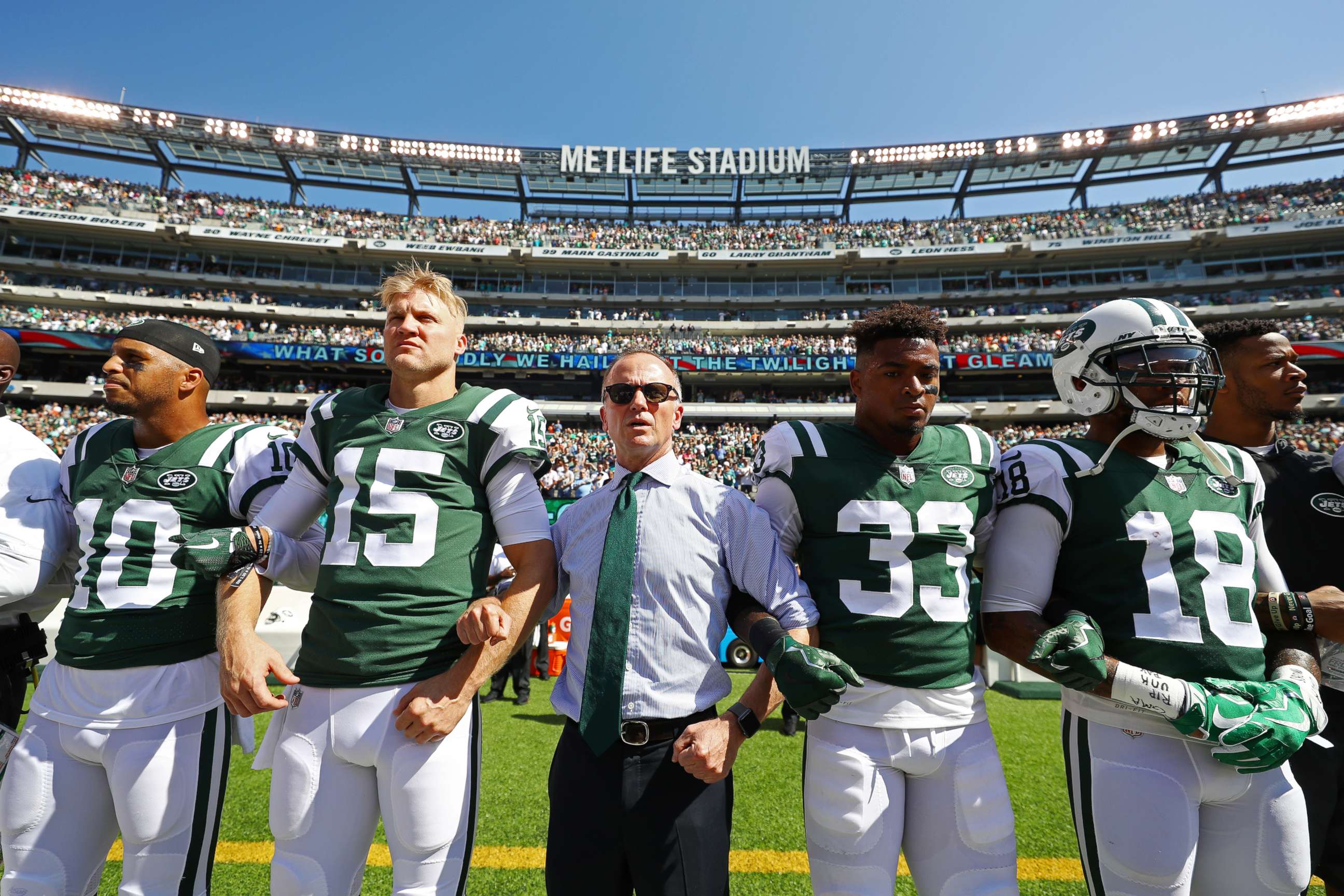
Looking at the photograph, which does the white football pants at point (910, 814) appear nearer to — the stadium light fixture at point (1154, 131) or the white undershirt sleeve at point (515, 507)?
the white undershirt sleeve at point (515, 507)

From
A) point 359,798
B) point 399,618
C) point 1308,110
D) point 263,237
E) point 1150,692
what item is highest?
point 1308,110

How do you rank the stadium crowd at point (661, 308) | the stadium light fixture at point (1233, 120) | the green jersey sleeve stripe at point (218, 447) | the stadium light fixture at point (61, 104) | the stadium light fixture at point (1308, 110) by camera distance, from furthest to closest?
the stadium crowd at point (661, 308), the stadium light fixture at point (1233, 120), the stadium light fixture at point (1308, 110), the stadium light fixture at point (61, 104), the green jersey sleeve stripe at point (218, 447)

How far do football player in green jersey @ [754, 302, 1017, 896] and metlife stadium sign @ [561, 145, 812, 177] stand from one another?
3999cm

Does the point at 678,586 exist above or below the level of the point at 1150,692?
above

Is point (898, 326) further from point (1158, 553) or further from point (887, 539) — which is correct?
point (1158, 553)

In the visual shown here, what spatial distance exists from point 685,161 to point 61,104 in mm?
33532

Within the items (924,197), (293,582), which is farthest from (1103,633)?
(924,197)

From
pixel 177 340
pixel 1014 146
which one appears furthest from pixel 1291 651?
pixel 1014 146

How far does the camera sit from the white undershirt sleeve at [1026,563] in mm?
2127

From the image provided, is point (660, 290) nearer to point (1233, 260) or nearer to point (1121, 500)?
point (1233, 260)

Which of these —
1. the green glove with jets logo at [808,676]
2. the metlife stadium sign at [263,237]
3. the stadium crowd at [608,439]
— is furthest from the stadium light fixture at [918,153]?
the green glove with jets logo at [808,676]

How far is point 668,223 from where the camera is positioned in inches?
1662

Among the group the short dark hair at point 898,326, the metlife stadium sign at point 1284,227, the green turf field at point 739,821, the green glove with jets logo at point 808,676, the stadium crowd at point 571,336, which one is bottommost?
the green turf field at point 739,821

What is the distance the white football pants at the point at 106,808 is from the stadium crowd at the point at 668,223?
38.8 metres
